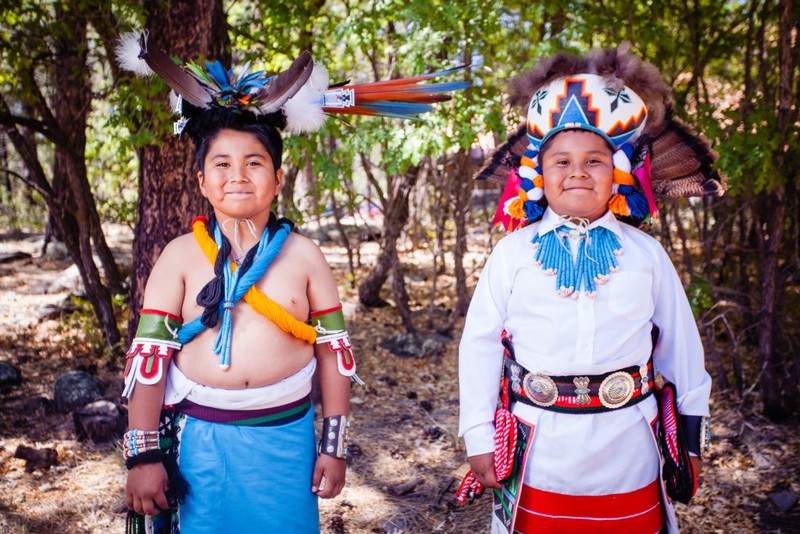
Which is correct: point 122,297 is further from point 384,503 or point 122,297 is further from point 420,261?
point 420,261

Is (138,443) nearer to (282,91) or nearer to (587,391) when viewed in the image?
(282,91)

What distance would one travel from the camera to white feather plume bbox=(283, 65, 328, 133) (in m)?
2.13

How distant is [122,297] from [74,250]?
0.74 metres

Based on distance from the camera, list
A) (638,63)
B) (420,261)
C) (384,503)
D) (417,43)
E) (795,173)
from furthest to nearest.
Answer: (420,261)
(417,43)
(795,173)
(384,503)
(638,63)

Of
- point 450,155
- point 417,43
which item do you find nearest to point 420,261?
point 450,155

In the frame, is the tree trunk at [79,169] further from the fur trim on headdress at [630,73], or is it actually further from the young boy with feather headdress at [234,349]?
the fur trim on headdress at [630,73]

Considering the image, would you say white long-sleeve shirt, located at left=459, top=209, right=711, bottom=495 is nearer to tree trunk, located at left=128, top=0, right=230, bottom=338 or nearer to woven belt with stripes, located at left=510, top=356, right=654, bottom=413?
woven belt with stripes, located at left=510, top=356, right=654, bottom=413

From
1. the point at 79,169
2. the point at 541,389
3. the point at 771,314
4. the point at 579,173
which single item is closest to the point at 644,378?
the point at 541,389

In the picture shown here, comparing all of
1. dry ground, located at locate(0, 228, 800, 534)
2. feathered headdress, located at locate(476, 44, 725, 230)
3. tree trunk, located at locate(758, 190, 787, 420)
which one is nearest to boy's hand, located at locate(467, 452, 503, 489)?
feathered headdress, located at locate(476, 44, 725, 230)

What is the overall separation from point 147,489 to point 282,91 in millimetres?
1354

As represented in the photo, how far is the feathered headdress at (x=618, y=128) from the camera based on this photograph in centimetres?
207

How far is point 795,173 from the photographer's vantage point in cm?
383

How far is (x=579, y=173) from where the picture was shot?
2.04m

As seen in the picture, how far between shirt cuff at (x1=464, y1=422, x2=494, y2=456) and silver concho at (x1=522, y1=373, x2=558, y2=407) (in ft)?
0.61
